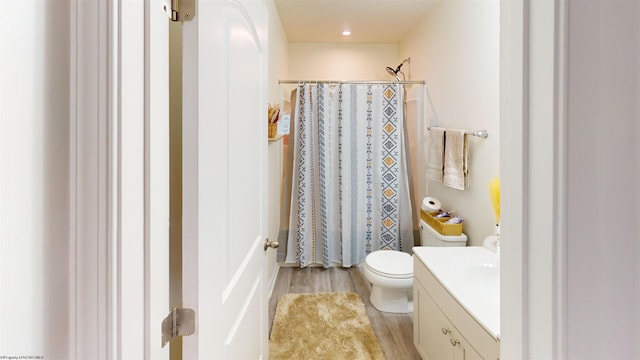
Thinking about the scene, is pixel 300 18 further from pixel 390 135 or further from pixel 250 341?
pixel 250 341

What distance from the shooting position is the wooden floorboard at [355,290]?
2135 millimetres

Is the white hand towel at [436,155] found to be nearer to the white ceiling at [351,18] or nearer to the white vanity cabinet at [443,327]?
the white vanity cabinet at [443,327]

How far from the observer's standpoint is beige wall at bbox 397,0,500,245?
82.1 inches

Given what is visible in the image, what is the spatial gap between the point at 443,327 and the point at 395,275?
33.3 inches

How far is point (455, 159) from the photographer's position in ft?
8.07

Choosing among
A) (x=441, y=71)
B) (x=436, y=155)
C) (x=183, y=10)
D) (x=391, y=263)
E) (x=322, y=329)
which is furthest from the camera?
(x=441, y=71)

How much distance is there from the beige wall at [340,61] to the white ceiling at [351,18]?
0.33ft
